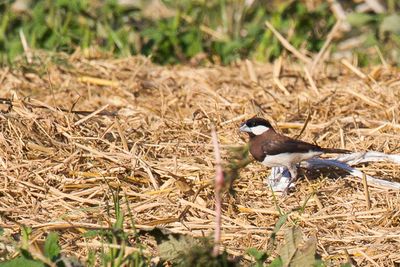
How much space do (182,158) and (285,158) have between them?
662mm

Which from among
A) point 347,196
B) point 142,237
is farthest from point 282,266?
point 347,196

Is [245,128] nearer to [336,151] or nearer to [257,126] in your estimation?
[257,126]

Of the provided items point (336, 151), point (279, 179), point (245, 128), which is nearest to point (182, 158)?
point (245, 128)

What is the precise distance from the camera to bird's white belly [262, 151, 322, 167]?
17.3 feet

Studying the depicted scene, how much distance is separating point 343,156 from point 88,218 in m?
1.70

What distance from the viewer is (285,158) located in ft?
17.3

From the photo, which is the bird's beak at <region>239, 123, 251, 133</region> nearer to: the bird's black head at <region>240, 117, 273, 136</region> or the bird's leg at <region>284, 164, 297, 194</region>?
the bird's black head at <region>240, 117, 273, 136</region>

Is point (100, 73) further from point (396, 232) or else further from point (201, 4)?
point (396, 232)

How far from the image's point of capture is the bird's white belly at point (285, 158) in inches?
207

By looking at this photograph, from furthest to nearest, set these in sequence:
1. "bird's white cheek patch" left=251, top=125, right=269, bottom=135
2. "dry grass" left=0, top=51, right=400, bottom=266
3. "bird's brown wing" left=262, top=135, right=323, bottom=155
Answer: "bird's white cheek patch" left=251, top=125, right=269, bottom=135
"bird's brown wing" left=262, top=135, right=323, bottom=155
"dry grass" left=0, top=51, right=400, bottom=266

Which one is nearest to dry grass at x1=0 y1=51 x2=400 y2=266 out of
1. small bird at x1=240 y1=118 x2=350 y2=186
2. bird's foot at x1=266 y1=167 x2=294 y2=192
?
bird's foot at x1=266 y1=167 x2=294 y2=192

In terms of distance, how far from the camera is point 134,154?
5449 mm

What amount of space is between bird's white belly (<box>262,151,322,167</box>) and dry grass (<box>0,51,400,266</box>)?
177 millimetres

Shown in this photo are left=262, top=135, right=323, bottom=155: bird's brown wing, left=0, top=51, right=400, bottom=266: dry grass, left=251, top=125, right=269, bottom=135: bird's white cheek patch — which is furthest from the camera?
left=251, top=125, right=269, bottom=135: bird's white cheek patch
